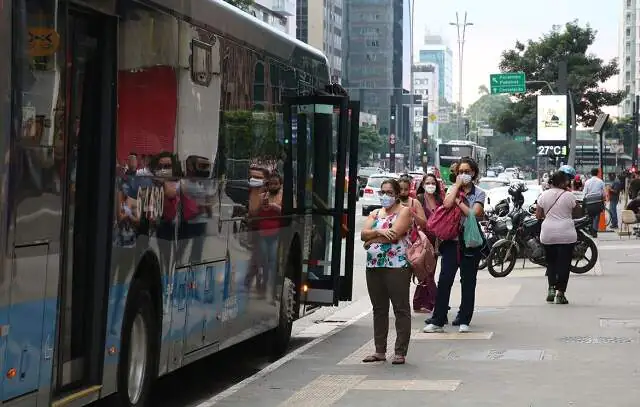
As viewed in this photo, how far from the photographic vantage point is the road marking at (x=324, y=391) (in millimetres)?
9500

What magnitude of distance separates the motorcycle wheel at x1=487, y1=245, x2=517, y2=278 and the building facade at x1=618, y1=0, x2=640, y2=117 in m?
165

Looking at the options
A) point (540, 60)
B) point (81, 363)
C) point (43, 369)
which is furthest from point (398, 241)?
point (540, 60)

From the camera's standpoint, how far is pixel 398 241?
37.6 ft

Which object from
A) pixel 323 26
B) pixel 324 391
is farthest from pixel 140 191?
pixel 323 26

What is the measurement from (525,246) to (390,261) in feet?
38.9

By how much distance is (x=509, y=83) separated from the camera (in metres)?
67.2

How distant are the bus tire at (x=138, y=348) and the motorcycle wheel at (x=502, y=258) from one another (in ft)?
44.6

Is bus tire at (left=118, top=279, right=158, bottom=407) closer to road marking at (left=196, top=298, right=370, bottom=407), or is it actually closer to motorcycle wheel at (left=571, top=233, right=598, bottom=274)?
road marking at (left=196, top=298, right=370, bottom=407)

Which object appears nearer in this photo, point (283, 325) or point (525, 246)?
point (283, 325)

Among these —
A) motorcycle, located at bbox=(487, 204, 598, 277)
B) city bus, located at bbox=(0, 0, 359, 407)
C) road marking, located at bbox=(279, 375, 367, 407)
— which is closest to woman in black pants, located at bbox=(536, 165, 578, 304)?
city bus, located at bbox=(0, 0, 359, 407)

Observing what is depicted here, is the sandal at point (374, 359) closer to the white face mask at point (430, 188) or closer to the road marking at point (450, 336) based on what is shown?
the road marking at point (450, 336)

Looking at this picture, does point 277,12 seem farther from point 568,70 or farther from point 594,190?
point 594,190

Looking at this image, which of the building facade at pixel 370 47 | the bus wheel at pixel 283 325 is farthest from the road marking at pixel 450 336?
the building facade at pixel 370 47

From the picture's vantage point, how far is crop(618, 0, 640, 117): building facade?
184625mm
